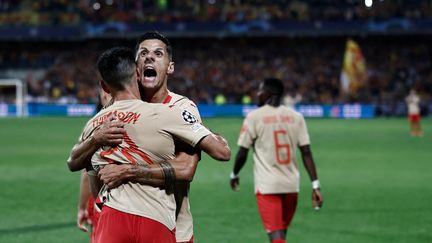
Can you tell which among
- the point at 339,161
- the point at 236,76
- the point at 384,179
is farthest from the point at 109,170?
the point at 236,76

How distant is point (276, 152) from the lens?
293 inches

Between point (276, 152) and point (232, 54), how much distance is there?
1873 inches

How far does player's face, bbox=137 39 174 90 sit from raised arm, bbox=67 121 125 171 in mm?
525

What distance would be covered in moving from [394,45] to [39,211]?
150ft

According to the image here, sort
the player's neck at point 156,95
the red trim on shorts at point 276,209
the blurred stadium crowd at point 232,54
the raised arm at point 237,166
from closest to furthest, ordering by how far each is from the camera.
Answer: the player's neck at point 156,95
the red trim on shorts at point 276,209
the raised arm at point 237,166
the blurred stadium crowd at point 232,54

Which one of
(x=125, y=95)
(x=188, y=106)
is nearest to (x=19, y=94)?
(x=188, y=106)

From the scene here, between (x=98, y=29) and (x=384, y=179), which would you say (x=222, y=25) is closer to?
(x=98, y=29)

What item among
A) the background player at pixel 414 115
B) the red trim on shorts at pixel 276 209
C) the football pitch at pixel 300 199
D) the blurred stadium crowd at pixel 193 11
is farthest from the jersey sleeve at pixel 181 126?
the blurred stadium crowd at pixel 193 11

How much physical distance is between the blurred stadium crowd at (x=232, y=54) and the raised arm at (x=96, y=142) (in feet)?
139

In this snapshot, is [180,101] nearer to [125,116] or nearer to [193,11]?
[125,116]

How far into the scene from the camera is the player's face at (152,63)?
4.30 m

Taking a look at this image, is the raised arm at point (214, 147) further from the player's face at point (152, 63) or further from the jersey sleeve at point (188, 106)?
the player's face at point (152, 63)

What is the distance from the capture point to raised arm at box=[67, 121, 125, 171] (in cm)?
383

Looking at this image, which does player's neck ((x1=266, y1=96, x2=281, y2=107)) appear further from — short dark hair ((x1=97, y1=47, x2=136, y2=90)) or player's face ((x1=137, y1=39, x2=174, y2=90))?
short dark hair ((x1=97, y1=47, x2=136, y2=90))
